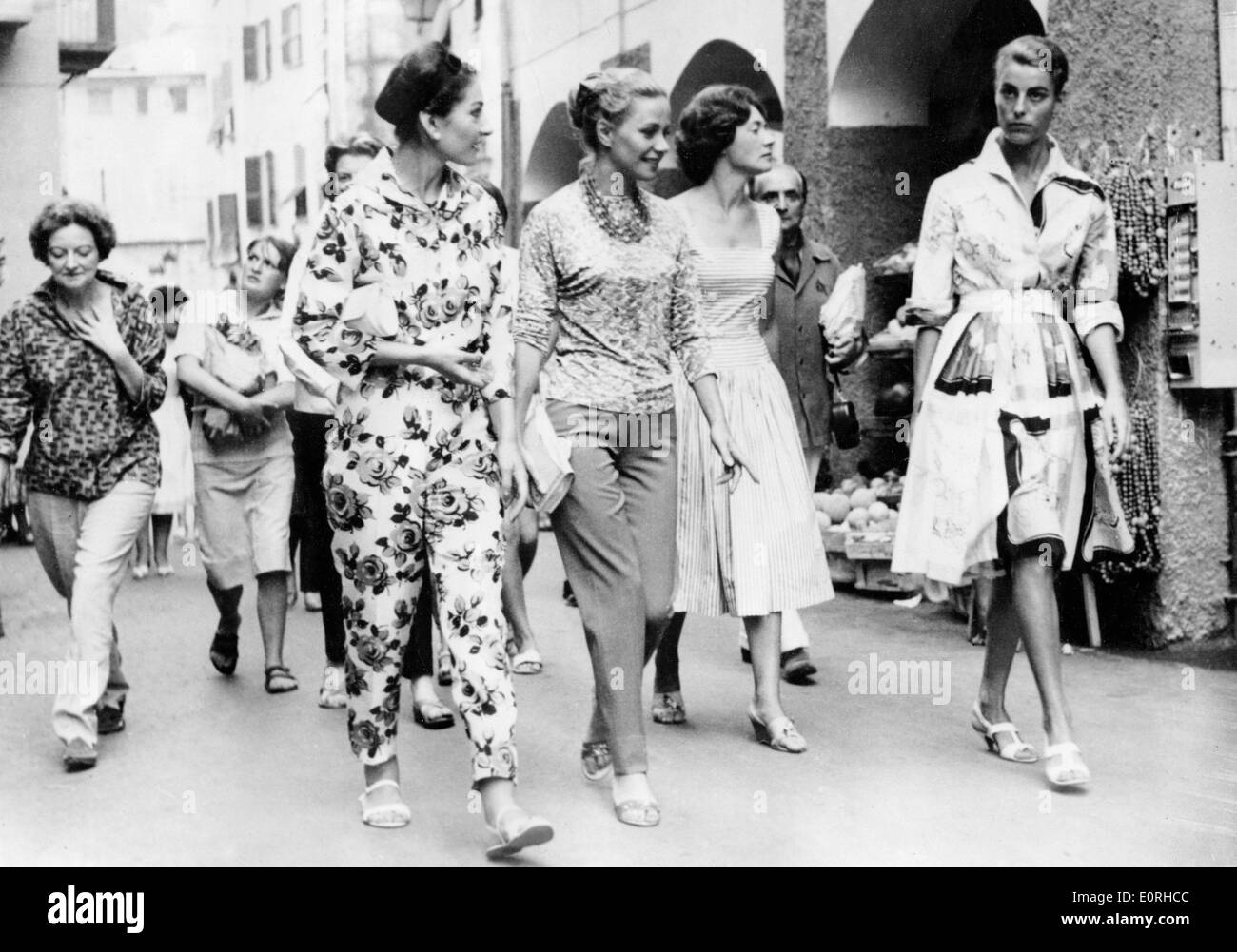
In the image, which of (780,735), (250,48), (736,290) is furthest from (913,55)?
(250,48)

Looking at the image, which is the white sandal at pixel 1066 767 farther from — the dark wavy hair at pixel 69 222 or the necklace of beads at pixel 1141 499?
the dark wavy hair at pixel 69 222

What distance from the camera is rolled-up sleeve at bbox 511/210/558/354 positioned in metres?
4.91

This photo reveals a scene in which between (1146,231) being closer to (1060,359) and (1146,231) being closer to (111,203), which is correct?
(1060,359)

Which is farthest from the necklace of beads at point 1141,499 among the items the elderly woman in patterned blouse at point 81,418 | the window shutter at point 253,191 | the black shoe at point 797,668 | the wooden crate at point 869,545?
the window shutter at point 253,191

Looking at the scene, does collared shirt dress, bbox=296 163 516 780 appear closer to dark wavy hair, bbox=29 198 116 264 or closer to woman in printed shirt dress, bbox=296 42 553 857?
woman in printed shirt dress, bbox=296 42 553 857

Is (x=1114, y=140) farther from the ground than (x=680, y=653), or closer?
farther from the ground

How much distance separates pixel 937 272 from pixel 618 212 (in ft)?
3.55

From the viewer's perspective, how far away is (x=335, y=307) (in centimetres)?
448

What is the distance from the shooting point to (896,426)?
11.0 metres

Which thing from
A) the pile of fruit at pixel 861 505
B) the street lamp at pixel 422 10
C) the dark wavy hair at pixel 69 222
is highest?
the street lamp at pixel 422 10

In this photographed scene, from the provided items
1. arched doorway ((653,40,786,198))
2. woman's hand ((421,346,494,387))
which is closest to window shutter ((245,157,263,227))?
arched doorway ((653,40,786,198))

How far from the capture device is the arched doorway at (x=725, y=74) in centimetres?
1340

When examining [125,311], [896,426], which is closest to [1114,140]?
[896,426]

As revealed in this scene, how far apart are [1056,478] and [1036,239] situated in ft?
2.36
